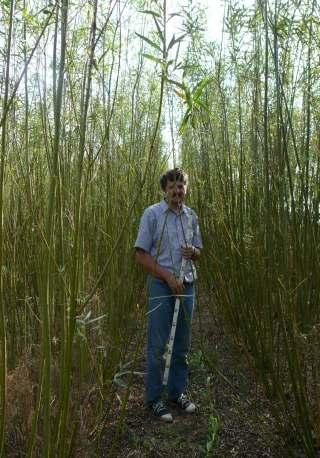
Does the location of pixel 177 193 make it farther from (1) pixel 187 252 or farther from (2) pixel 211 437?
(2) pixel 211 437

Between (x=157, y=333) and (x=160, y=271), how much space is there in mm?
308

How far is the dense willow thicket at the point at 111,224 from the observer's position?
1242 millimetres

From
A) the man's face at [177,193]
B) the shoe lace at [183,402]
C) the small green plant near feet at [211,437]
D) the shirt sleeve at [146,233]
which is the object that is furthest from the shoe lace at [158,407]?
the man's face at [177,193]

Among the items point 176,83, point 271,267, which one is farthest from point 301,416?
point 176,83

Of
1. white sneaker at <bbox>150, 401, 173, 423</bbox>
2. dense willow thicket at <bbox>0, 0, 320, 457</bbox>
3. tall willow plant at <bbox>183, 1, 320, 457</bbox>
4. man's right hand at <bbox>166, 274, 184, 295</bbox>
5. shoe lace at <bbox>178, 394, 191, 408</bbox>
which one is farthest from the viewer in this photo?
shoe lace at <bbox>178, 394, 191, 408</bbox>

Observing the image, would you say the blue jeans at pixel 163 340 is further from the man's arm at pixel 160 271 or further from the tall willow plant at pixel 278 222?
the tall willow plant at pixel 278 222

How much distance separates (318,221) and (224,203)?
0.82 meters

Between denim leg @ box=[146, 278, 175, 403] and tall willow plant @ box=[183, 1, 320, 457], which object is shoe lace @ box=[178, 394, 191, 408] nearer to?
denim leg @ box=[146, 278, 175, 403]

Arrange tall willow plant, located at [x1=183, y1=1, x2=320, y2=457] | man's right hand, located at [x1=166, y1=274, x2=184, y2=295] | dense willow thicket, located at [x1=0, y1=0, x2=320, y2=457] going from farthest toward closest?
1. man's right hand, located at [x1=166, y1=274, x2=184, y2=295]
2. tall willow plant, located at [x1=183, y1=1, x2=320, y2=457]
3. dense willow thicket, located at [x1=0, y1=0, x2=320, y2=457]

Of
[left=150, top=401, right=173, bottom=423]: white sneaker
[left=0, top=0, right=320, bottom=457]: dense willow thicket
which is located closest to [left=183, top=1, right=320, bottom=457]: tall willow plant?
[left=0, top=0, right=320, bottom=457]: dense willow thicket

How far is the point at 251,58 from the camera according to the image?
8.47 feet

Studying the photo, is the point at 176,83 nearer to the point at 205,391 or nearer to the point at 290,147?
the point at 290,147

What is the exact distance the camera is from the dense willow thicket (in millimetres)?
1242

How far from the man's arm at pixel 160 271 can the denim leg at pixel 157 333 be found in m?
0.09
